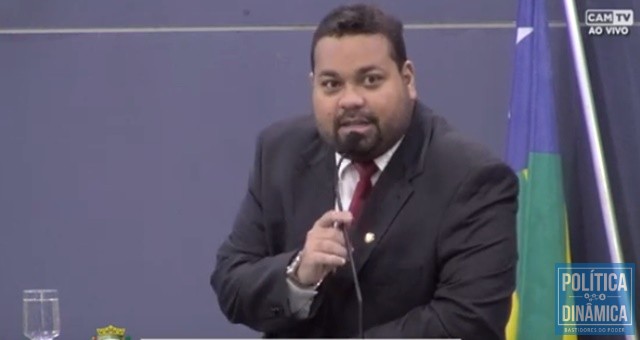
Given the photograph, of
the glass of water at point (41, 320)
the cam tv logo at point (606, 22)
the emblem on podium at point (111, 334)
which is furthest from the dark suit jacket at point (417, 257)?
the cam tv logo at point (606, 22)

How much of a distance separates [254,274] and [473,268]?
0.46 meters

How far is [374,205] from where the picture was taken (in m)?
2.72

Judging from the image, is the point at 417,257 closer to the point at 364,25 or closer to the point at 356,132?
the point at 356,132

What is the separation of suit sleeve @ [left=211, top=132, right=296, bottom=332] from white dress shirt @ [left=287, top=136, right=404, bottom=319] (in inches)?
0.6

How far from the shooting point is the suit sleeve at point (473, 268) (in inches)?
103

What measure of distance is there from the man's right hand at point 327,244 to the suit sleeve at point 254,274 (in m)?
0.15

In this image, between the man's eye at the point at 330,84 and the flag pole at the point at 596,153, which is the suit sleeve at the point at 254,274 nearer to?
the man's eye at the point at 330,84

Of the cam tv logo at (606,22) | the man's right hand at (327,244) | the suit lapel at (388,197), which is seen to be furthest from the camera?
the cam tv logo at (606,22)

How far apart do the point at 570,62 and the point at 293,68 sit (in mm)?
982

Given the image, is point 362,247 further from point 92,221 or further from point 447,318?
point 92,221

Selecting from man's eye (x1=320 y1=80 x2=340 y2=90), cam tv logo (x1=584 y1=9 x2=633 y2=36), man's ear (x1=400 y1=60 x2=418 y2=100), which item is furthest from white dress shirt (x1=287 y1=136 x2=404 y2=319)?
cam tv logo (x1=584 y1=9 x2=633 y2=36)

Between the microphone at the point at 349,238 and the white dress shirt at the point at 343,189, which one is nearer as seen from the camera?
the microphone at the point at 349,238

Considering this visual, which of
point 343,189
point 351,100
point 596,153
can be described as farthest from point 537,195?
point 351,100

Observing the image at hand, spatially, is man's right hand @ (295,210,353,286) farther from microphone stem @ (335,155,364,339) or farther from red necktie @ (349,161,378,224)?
red necktie @ (349,161,378,224)
